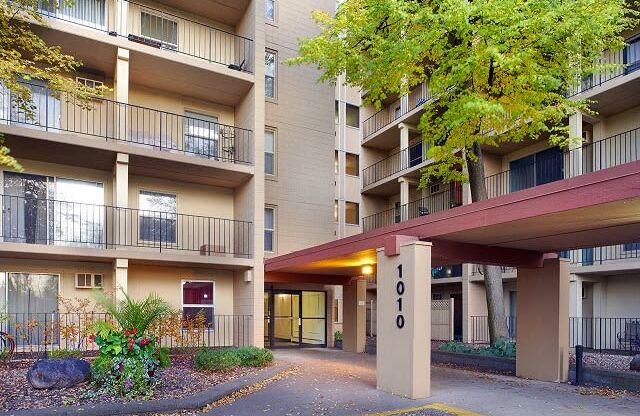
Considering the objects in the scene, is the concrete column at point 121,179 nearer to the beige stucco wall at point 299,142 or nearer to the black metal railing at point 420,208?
the beige stucco wall at point 299,142

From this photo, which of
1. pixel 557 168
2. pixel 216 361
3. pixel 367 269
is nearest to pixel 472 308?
pixel 557 168

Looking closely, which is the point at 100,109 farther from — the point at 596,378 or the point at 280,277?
the point at 596,378

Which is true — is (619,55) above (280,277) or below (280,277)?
above

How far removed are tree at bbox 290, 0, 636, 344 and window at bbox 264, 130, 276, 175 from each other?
461 centimetres

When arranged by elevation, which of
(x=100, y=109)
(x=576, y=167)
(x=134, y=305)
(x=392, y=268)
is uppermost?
(x=100, y=109)

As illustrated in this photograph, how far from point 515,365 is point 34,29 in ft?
51.4

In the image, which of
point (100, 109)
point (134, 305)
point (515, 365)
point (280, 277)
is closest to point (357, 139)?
point (280, 277)

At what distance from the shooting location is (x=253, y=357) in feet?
47.1

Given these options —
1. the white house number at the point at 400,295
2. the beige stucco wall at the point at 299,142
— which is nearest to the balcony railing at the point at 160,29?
the beige stucco wall at the point at 299,142

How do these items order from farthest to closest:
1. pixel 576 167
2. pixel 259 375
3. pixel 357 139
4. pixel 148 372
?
pixel 357 139, pixel 576 167, pixel 259 375, pixel 148 372

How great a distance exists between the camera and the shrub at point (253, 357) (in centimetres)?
1423

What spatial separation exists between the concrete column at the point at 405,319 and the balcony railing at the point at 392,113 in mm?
18859

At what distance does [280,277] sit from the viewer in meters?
19.0

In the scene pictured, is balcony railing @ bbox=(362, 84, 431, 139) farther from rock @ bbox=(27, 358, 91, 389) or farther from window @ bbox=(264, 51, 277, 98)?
rock @ bbox=(27, 358, 91, 389)
